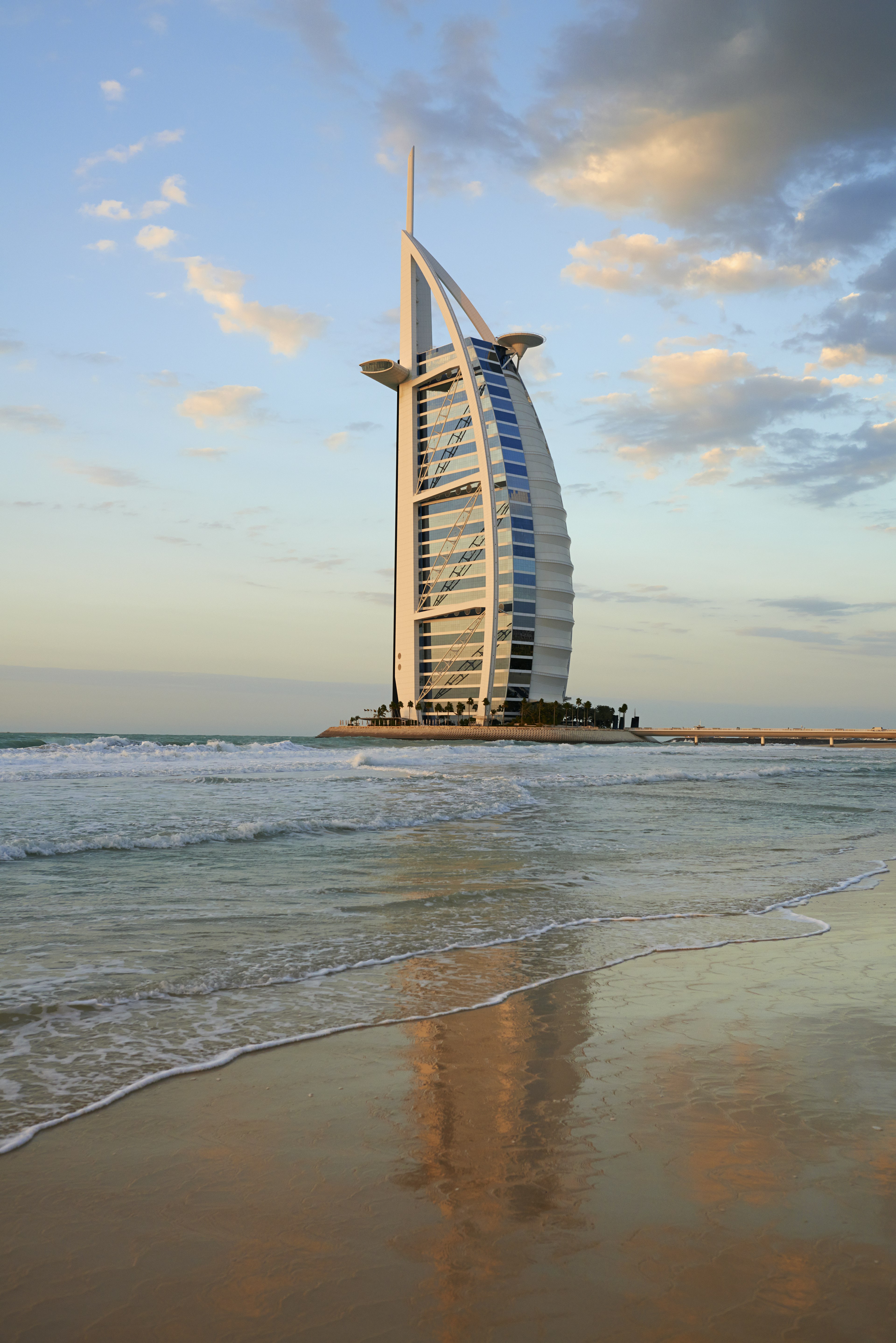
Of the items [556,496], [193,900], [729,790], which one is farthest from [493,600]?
[193,900]

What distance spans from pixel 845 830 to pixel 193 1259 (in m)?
17.5

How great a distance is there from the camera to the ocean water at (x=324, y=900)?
5.48 m

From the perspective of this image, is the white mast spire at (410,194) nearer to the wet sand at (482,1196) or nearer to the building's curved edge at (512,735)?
the building's curved edge at (512,735)

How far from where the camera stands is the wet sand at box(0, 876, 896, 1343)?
8.48 ft

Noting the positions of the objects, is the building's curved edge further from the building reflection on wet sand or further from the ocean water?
the building reflection on wet sand

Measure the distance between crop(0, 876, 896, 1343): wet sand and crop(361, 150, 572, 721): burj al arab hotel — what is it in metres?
104

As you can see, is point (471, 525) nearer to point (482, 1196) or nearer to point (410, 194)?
point (410, 194)

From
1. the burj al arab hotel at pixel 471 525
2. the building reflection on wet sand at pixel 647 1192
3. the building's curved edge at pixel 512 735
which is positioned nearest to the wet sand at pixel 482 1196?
the building reflection on wet sand at pixel 647 1192

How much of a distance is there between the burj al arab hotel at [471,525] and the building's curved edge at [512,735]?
503cm

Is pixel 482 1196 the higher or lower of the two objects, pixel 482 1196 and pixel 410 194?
the lower

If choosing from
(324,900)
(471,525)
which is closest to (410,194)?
(471,525)

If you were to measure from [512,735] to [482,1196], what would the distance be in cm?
10077

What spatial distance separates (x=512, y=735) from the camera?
4080 inches

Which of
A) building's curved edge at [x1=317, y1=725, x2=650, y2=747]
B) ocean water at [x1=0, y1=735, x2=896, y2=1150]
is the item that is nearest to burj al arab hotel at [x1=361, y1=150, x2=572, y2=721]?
building's curved edge at [x1=317, y1=725, x2=650, y2=747]
